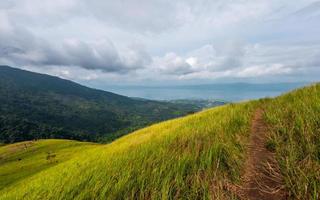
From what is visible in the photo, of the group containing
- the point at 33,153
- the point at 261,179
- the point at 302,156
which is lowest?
the point at 33,153

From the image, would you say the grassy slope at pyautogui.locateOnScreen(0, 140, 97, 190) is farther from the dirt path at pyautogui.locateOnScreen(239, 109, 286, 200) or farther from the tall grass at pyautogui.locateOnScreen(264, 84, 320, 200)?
the tall grass at pyautogui.locateOnScreen(264, 84, 320, 200)

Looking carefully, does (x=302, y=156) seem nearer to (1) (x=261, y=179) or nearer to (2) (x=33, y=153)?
(1) (x=261, y=179)

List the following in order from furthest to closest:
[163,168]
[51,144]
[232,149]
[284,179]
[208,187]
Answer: [51,144], [232,149], [163,168], [208,187], [284,179]

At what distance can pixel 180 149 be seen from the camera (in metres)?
6.22

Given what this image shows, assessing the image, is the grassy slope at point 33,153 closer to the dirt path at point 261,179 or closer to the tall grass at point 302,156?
the dirt path at point 261,179

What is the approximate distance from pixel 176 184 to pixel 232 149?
214 cm

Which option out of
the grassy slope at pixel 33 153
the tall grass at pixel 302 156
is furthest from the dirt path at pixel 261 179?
the grassy slope at pixel 33 153

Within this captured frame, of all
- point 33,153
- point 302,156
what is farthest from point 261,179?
point 33,153

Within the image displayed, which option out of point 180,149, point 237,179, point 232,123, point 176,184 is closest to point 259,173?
point 237,179

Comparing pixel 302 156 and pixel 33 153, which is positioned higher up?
pixel 302 156

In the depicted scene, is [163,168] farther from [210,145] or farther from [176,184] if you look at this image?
[210,145]

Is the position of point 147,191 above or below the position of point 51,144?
above

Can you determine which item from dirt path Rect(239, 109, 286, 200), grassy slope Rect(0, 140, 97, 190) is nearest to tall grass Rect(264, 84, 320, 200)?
dirt path Rect(239, 109, 286, 200)

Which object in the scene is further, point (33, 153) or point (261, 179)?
point (33, 153)
